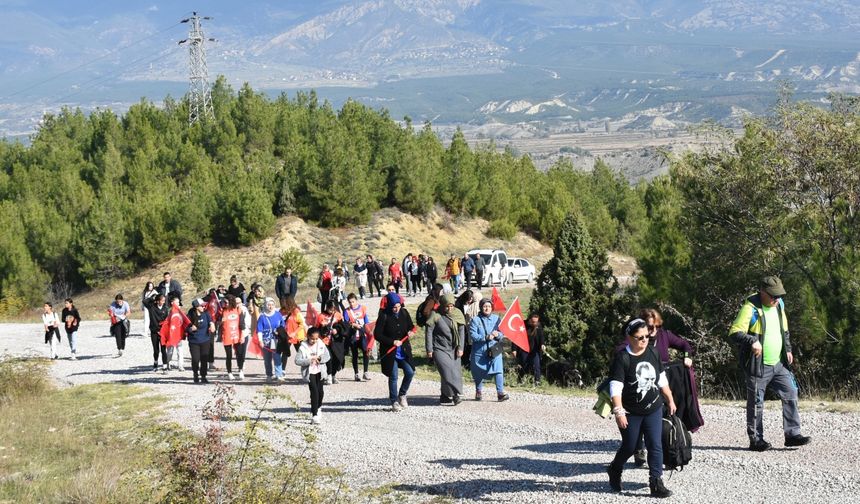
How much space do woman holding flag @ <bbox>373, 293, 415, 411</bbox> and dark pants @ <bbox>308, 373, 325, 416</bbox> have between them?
112 cm

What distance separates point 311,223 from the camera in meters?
54.4

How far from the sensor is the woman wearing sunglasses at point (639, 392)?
9.16 m

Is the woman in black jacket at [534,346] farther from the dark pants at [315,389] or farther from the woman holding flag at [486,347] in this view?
the dark pants at [315,389]

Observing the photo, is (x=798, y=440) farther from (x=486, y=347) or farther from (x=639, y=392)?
(x=486, y=347)

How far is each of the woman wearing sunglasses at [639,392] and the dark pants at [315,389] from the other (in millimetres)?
5720

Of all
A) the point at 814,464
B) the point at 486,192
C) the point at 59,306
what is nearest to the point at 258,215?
Answer: the point at 59,306

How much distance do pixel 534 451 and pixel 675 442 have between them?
8.21 ft

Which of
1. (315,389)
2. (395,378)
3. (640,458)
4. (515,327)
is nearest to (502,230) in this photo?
(515,327)

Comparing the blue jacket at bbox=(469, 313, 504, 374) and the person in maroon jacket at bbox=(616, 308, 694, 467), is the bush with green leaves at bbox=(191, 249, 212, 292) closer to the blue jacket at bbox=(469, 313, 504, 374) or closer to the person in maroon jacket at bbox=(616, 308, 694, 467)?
the blue jacket at bbox=(469, 313, 504, 374)

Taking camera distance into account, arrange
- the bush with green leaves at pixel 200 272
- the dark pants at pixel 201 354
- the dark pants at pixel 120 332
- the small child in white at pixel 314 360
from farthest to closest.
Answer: the bush with green leaves at pixel 200 272 → the dark pants at pixel 120 332 → the dark pants at pixel 201 354 → the small child in white at pixel 314 360

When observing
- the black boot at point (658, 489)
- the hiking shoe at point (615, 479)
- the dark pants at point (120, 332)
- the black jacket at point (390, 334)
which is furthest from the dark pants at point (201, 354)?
the black boot at point (658, 489)

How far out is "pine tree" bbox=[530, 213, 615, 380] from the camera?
19797 mm

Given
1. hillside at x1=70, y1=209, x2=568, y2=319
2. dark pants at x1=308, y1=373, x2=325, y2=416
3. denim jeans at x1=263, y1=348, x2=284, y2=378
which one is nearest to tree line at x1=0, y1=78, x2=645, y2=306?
hillside at x1=70, y1=209, x2=568, y2=319

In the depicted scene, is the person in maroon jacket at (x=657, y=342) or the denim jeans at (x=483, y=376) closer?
the person in maroon jacket at (x=657, y=342)
